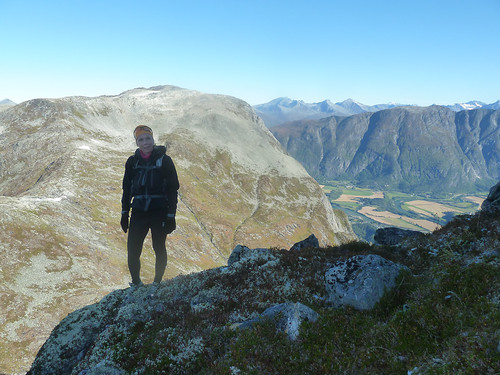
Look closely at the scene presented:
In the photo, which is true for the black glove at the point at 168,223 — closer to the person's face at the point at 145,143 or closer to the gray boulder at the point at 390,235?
the person's face at the point at 145,143

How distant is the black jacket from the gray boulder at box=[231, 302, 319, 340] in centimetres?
648

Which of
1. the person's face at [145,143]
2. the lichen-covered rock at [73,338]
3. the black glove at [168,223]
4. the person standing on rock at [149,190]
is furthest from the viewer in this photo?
the black glove at [168,223]

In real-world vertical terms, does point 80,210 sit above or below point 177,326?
below

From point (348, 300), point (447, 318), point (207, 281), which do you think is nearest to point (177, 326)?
point (207, 281)

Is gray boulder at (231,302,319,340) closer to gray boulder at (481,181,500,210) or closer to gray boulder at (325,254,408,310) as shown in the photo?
gray boulder at (325,254,408,310)

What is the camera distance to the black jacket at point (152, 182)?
1243 cm

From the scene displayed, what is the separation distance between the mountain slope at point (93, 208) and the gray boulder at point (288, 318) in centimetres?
3149

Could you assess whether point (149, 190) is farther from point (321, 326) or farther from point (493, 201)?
point (493, 201)

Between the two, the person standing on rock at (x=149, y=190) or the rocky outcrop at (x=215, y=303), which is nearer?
the rocky outcrop at (x=215, y=303)

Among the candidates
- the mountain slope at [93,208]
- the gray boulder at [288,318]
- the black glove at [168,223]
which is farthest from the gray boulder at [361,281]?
the mountain slope at [93,208]

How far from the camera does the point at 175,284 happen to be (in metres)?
13.1

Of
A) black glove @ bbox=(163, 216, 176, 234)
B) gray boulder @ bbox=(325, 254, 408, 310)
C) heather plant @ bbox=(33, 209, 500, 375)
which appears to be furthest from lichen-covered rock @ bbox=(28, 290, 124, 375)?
gray boulder @ bbox=(325, 254, 408, 310)

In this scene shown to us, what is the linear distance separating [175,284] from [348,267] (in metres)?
7.94

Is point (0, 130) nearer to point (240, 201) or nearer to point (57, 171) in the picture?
point (57, 171)
